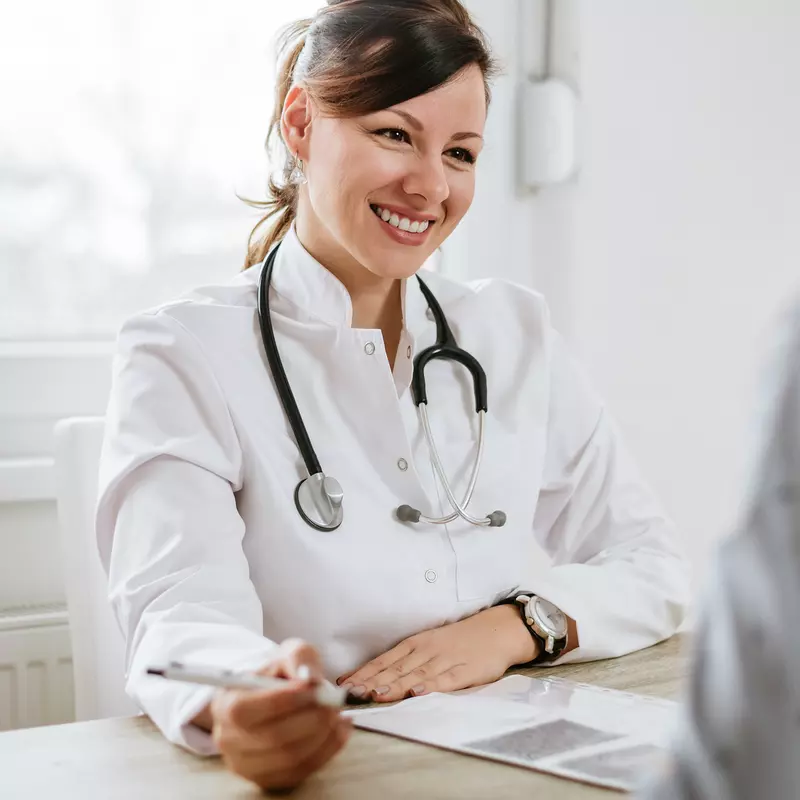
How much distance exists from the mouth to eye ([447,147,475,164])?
0.37 feet

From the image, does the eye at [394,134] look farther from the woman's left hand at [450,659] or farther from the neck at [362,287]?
the woman's left hand at [450,659]

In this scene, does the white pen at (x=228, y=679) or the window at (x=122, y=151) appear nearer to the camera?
the white pen at (x=228, y=679)

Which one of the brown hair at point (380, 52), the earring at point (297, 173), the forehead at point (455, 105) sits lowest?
the earring at point (297, 173)

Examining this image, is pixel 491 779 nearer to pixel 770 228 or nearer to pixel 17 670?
pixel 17 670

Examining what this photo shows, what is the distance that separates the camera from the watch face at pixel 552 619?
4.24 ft

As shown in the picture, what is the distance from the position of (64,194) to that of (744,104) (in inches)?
60.1

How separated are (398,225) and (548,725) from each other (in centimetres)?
70

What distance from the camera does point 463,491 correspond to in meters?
1.42

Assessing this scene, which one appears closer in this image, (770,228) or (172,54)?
(172,54)

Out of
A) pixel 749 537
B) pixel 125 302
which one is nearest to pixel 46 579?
pixel 125 302

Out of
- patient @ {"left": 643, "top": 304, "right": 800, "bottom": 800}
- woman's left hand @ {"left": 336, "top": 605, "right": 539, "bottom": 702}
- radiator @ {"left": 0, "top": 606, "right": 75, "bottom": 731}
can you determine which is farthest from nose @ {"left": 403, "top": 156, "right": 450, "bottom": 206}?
patient @ {"left": 643, "top": 304, "right": 800, "bottom": 800}

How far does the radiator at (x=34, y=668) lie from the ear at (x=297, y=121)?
2.91 feet

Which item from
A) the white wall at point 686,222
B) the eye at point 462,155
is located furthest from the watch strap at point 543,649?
the white wall at point 686,222

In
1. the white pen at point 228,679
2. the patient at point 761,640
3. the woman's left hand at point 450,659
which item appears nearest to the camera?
the patient at point 761,640
